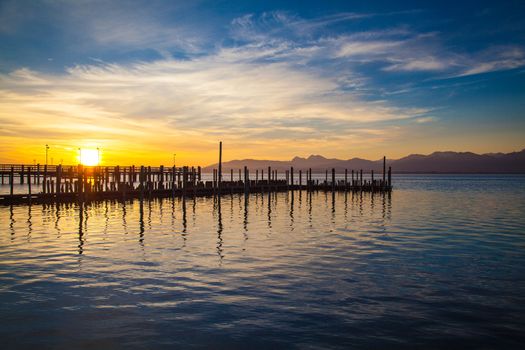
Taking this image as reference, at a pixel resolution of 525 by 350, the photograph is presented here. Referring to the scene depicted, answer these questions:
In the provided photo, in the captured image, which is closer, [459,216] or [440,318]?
[440,318]

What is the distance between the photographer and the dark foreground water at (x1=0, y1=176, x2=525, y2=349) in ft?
26.7

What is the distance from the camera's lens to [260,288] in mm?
11367

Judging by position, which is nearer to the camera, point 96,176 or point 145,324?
point 145,324

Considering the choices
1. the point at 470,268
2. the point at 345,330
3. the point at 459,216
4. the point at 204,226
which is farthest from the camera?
the point at 459,216

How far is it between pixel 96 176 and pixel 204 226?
1163 inches

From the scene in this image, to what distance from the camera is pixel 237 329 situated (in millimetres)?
8414

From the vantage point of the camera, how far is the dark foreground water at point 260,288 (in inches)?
320

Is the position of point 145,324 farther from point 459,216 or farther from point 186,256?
point 459,216

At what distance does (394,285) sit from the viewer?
11.7 meters

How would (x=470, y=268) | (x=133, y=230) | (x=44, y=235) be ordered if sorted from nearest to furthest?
(x=470, y=268), (x=44, y=235), (x=133, y=230)

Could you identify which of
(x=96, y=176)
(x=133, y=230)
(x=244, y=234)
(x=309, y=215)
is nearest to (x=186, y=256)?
(x=244, y=234)

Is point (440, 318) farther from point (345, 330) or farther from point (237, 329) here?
point (237, 329)

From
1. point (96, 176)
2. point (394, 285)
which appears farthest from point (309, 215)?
point (96, 176)

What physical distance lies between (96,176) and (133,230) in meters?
29.6
